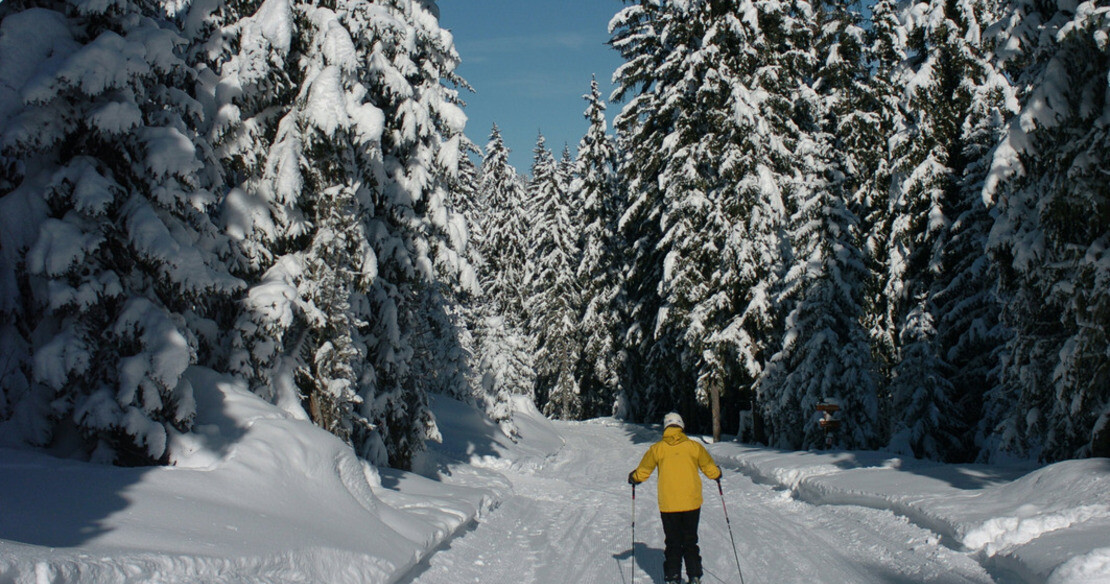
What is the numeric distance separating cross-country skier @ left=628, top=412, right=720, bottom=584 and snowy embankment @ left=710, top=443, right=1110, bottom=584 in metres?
3.05

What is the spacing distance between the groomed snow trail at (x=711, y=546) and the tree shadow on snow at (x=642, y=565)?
13 millimetres

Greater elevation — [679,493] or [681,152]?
[681,152]

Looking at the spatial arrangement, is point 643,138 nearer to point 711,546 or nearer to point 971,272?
point 971,272

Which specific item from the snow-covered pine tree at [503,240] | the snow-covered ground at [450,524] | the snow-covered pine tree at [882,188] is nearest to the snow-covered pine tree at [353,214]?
the snow-covered ground at [450,524]

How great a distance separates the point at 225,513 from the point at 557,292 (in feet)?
134

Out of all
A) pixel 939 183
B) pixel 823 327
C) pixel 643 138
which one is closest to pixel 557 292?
pixel 643 138

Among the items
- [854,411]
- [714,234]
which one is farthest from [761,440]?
[714,234]

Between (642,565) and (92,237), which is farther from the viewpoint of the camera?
(642,565)

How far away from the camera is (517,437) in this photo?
2697 centimetres

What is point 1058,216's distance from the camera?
10.2 meters

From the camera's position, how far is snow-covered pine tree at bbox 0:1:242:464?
7414 millimetres

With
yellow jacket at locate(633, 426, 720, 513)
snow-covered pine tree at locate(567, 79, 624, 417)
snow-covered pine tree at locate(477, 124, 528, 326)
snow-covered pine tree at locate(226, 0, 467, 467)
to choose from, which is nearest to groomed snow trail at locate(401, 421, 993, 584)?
yellow jacket at locate(633, 426, 720, 513)

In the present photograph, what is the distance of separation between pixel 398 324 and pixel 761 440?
1476 cm

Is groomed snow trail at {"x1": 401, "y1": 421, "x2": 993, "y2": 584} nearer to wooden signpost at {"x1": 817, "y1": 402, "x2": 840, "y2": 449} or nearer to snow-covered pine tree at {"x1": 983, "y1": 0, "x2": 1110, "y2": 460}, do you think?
snow-covered pine tree at {"x1": 983, "y1": 0, "x2": 1110, "y2": 460}
